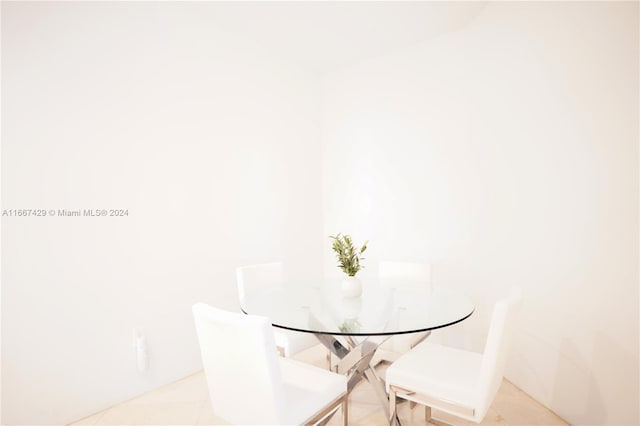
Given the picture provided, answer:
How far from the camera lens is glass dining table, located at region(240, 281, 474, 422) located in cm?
185

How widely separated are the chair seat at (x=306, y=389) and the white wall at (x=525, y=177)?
1589mm

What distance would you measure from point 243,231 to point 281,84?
5.27ft

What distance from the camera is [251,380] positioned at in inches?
57.6

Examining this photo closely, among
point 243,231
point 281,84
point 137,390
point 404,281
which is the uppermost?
point 281,84

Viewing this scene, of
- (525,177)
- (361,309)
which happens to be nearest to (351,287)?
(361,309)

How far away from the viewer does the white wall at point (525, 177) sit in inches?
79.0

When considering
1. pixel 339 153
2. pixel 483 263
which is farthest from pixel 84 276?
pixel 483 263

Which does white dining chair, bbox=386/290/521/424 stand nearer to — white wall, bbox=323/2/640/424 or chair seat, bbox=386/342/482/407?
chair seat, bbox=386/342/482/407

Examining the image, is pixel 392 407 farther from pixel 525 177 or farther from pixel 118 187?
pixel 118 187

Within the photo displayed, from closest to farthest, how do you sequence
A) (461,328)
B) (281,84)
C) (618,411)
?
(618,411), (461,328), (281,84)

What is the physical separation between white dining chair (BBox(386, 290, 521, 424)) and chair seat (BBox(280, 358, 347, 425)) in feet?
1.18

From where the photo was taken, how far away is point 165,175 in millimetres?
2785

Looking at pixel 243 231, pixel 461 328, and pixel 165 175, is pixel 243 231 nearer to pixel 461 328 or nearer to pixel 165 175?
pixel 165 175

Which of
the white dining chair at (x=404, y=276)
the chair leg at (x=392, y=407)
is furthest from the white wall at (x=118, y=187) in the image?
the chair leg at (x=392, y=407)
